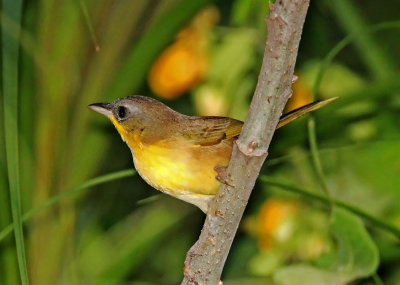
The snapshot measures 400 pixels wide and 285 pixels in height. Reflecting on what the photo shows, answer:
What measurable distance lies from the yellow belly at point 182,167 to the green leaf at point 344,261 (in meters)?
0.43

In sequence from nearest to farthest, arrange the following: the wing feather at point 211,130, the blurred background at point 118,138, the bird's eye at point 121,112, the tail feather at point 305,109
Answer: the tail feather at point 305,109
the wing feather at point 211,130
the bird's eye at point 121,112
the blurred background at point 118,138

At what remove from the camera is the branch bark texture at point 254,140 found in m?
1.27

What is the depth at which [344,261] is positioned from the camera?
84.2 inches

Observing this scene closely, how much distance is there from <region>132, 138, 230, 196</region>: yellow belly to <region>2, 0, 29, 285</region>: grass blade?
270 millimetres

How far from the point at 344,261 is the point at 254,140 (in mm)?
842

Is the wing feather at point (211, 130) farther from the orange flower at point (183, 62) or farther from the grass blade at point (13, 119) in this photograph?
the orange flower at point (183, 62)

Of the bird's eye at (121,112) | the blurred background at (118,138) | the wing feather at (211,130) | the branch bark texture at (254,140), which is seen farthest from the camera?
the blurred background at (118,138)

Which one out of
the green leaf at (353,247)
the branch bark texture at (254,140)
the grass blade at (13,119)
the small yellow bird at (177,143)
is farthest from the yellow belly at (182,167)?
the green leaf at (353,247)

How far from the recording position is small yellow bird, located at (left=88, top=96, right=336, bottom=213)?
69.2 inches

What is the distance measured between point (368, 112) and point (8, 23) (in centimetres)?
99

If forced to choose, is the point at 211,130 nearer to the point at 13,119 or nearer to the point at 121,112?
the point at 121,112

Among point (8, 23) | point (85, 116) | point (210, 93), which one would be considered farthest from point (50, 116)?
point (210, 93)

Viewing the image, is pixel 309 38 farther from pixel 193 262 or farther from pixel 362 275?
pixel 193 262

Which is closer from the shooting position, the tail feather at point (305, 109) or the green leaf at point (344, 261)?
the tail feather at point (305, 109)
